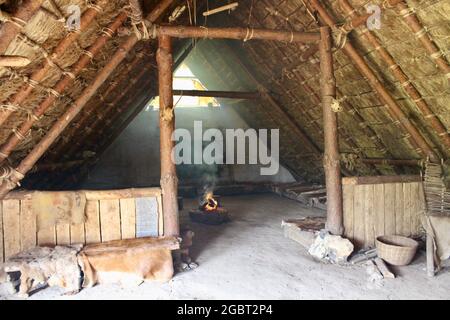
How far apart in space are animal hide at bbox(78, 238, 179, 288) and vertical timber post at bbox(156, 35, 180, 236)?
0.34 meters

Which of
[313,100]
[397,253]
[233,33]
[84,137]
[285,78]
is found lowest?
[397,253]

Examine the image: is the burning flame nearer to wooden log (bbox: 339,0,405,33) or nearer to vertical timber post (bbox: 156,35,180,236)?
vertical timber post (bbox: 156,35,180,236)

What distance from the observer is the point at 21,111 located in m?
3.19

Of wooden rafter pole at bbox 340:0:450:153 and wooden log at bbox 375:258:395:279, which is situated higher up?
wooden rafter pole at bbox 340:0:450:153

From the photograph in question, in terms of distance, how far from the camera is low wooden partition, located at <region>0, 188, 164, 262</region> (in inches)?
134

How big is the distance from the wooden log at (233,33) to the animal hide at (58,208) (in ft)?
6.54

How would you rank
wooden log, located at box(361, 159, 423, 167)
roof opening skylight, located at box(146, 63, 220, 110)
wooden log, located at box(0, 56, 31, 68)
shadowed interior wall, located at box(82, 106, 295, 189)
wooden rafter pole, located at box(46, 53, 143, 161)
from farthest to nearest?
roof opening skylight, located at box(146, 63, 220, 110) → shadowed interior wall, located at box(82, 106, 295, 189) → wooden log, located at box(361, 159, 423, 167) → wooden rafter pole, located at box(46, 53, 143, 161) → wooden log, located at box(0, 56, 31, 68)

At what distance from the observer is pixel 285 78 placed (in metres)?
5.75

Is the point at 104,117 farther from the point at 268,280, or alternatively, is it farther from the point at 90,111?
the point at 268,280

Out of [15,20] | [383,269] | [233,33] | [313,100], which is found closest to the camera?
[15,20]

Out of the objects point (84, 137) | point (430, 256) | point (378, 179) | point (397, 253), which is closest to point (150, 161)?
point (84, 137)

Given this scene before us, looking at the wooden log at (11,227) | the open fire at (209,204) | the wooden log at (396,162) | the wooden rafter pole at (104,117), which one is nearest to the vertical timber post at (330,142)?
the wooden log at (396,162)

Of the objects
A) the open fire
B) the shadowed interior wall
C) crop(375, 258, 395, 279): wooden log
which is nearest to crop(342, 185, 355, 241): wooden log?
crop(375, 258, 395, 279): wooden log

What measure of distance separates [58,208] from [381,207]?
378 centimetres
